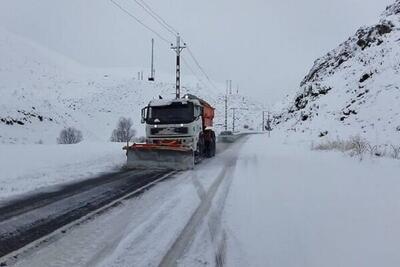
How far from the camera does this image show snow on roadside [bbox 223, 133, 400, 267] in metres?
5.97

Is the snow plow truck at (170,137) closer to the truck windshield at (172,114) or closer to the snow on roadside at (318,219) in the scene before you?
the truck windshield at (172,114)

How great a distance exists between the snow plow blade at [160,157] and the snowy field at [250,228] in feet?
16.2

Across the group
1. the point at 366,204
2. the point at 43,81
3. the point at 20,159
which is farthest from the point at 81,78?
the point at 366,204

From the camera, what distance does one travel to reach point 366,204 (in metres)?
8.61

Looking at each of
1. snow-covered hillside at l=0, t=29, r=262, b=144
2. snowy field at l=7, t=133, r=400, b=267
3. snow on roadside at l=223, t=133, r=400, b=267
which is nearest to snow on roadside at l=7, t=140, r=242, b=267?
snowy field at l=7, t=133, r=400, b=267

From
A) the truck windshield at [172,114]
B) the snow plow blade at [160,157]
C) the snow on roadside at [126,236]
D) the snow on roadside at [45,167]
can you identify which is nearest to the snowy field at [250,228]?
the snow on roadside at [126,236]

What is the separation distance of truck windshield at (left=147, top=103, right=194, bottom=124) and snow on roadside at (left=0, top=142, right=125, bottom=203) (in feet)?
7.49

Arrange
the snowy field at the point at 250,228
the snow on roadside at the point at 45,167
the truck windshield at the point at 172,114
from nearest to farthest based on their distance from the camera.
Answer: the snowy field at the point at 250,228, the snow on roadside at the point at 45,167, the truck windshield at the point at 172,114

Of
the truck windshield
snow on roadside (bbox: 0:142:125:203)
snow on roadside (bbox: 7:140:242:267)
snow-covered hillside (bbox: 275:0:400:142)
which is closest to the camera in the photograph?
snow on roadside (bbox: 7:140:242:267)

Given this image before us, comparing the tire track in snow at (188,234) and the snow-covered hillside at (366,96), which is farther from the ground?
the snow-covered hillside at (366,96)

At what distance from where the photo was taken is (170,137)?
1900 centimetres

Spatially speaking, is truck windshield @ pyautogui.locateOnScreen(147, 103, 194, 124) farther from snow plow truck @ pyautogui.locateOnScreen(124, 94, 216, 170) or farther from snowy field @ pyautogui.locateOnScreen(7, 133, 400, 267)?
snowy field @ pyautogui.locateOnScreen(7, 133, 400, 267)

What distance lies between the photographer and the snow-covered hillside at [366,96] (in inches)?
985

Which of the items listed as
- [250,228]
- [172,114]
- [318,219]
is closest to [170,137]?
[172,114]
